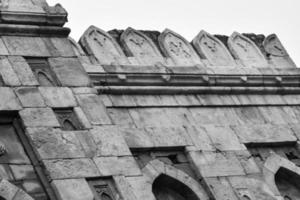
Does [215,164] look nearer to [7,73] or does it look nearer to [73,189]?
[73,189]

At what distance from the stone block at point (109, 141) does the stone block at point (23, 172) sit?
32.7 inches

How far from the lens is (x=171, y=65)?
14.2 metres

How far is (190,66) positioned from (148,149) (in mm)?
1855

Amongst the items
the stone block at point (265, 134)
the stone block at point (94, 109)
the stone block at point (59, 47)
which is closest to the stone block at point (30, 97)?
the stone block at point (94, 109)

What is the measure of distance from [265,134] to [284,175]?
661 millimetres

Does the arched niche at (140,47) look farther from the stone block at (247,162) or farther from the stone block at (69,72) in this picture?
the stone block at (247,162)

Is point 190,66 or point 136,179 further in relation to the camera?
point 190,66

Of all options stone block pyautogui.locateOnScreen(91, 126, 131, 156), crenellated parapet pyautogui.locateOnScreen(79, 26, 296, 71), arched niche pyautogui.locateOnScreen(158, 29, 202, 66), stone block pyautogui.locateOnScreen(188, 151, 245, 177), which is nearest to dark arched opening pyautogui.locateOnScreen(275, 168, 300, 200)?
stone block pyautogui.locateOnScreen(188, 151, 245, 177)

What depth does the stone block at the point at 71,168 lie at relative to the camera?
36.4 ft

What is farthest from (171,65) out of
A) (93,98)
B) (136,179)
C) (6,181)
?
(6,181)

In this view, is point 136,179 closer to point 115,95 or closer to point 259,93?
point 115,95

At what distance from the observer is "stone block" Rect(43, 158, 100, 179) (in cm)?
1109

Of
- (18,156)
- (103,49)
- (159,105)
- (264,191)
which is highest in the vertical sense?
(103,49)

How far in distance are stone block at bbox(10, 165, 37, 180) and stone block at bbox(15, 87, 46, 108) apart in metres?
0.81
